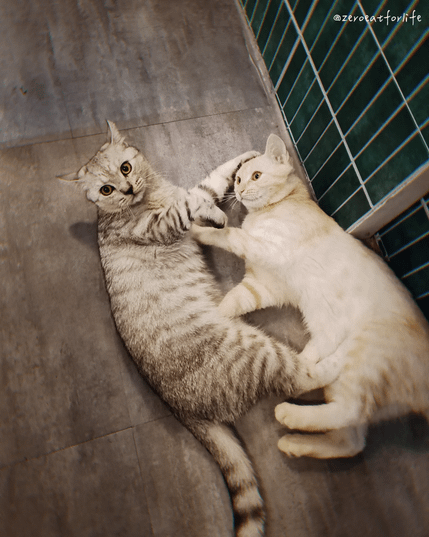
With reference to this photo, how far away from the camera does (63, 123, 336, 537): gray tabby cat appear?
133 centimetres

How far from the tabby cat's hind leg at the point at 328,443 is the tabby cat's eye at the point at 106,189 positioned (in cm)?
146

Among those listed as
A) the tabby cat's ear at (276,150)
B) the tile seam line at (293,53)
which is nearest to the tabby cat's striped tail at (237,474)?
the tabby cat's ear at (276,150)

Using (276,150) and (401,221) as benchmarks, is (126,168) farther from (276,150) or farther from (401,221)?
(401,221)

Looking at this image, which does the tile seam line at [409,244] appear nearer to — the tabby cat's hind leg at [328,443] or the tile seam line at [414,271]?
the tile seam line at [414,271]

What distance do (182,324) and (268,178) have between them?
872mm

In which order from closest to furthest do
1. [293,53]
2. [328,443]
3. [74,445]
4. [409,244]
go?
[328,443]
[409,244]
[74,445]
[293,53]

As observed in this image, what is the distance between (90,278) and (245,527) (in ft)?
4.66

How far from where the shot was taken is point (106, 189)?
156 cm

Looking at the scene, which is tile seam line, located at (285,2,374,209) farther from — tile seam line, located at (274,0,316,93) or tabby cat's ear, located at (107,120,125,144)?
tabby cat's ear, located at (107,120,125,144)

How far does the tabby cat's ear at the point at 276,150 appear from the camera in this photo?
158 centimetres

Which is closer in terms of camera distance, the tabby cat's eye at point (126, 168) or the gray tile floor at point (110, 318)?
the gray tile floor at point (110, 318)

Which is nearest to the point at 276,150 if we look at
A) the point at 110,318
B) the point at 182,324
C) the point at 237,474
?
the point at 182,324

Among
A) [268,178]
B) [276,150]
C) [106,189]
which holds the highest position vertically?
[276,150]

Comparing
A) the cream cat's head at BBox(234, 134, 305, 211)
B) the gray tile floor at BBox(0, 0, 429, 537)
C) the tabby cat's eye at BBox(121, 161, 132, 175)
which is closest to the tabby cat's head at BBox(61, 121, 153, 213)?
the tabby cat's eye at BBox(121, 161, 132, 175)
